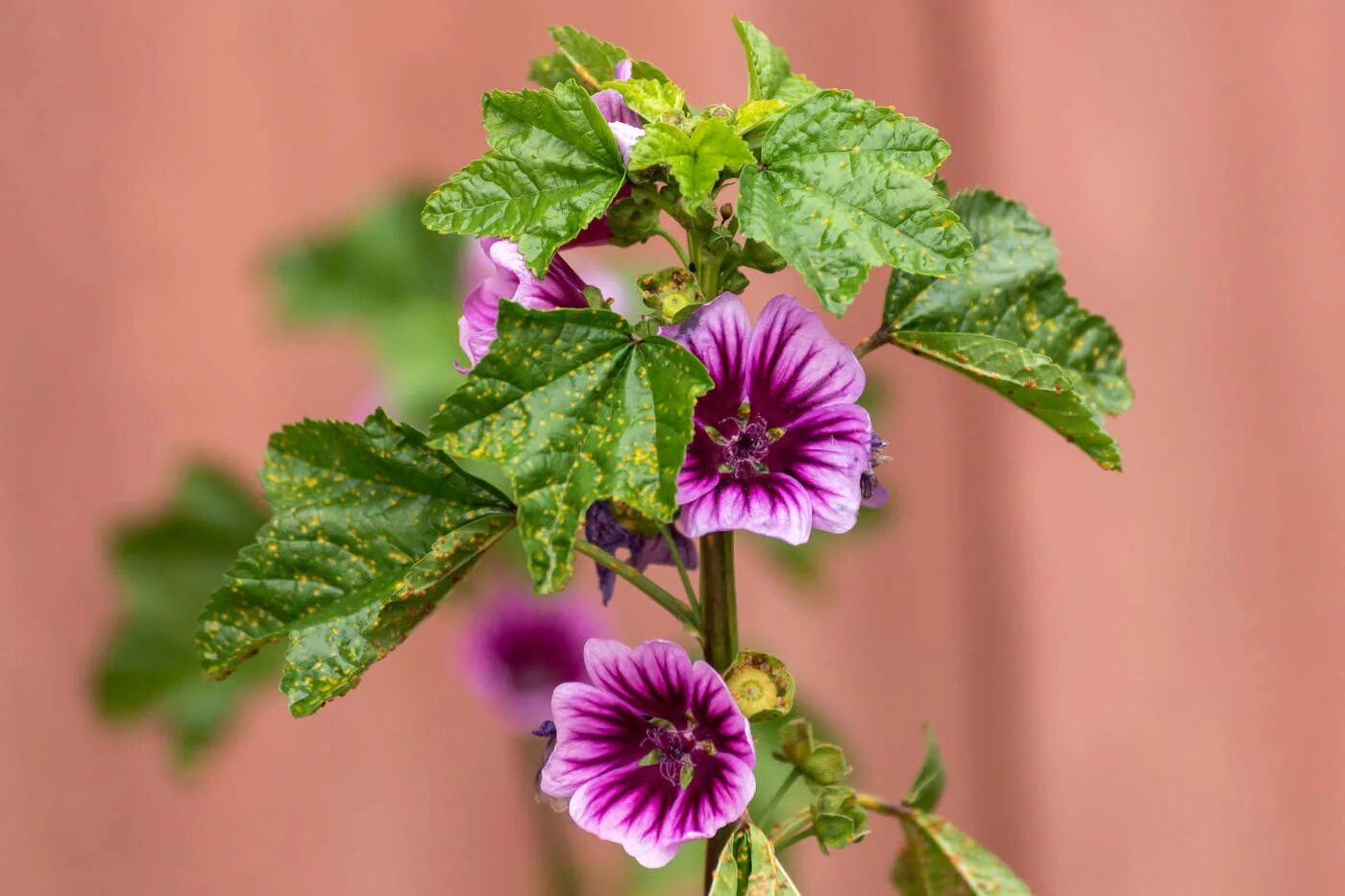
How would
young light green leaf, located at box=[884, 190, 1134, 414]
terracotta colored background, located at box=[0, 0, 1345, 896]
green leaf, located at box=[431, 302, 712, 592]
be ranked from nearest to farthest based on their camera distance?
green leaf, located at box=[431, 302, 712, 592] < young light green leaf, located at box=[884, 190, 1134, 414] < terracotta colored background, located at box=[0, 0, 1345, 896]

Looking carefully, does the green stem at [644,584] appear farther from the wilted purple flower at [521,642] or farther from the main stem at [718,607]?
the wilted purple flower at [521,642]

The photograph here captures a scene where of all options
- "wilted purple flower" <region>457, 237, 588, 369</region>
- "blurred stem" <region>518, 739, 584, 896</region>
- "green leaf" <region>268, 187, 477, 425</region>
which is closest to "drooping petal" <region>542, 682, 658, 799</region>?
"wilted purple flower" <region>457, 237, 588, 369</region>

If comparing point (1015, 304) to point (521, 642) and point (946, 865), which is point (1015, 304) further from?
point (521, 642)

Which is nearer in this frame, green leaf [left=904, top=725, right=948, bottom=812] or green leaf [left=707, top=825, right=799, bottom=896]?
green leaf [left=707, top=825, right=799, bottom=896]

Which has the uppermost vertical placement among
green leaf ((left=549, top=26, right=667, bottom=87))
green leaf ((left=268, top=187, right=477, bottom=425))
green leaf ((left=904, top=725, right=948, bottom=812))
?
green leaf ((left=268, top=187, right=477, bottom=425))

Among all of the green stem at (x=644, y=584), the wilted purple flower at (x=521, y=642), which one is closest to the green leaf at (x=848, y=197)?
the green stem at (x=644, y=584)

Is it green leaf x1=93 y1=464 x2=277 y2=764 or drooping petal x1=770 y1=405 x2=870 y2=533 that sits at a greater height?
drooping petal x1=770 y1=405 x2=870 y2=533

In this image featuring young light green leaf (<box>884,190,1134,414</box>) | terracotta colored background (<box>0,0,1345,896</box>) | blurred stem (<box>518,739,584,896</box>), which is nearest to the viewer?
young light green leaf (<box>884,190,1134,414</box>)

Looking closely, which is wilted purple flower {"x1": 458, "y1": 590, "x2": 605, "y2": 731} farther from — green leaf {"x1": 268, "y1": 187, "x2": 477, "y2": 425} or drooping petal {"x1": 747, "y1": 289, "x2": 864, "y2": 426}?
drooping petal {"x1": 747, "y1": 289, "x2": 864, "y2": 426}
